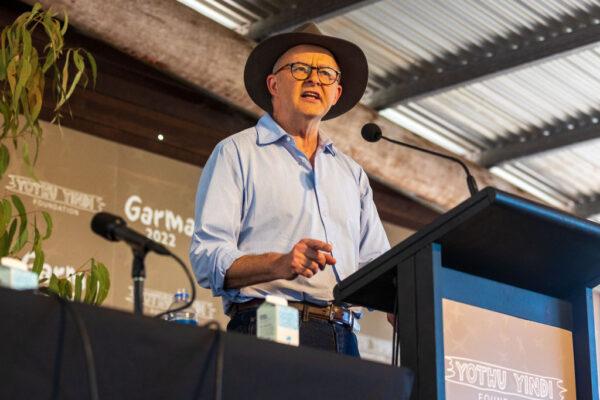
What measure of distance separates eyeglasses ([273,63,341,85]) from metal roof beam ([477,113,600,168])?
14.6 ft

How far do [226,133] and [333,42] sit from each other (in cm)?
336

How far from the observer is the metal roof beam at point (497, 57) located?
6027mm

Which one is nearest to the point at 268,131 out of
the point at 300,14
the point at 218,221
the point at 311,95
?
the point at 311,95

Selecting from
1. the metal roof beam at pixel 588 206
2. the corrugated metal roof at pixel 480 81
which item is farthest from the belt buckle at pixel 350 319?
the metal roof beam at pixel 588 206

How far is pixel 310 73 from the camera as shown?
9.78 ft

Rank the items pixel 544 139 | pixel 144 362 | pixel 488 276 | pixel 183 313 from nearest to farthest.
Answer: pixel 144 362
pixel 488 276
pixel 183 313
pixel 544 139

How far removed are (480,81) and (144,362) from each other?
5.24 meters

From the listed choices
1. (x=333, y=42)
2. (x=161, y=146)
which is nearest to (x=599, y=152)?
(x=161, y=146)

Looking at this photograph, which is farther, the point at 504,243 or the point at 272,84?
the point at 272,84

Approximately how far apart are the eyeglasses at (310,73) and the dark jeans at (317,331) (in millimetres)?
673

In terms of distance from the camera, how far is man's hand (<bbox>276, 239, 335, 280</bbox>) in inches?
86.9

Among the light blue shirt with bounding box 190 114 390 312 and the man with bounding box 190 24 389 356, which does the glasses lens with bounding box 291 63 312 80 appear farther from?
the light blue shirt with bounding box 190 114 390 312

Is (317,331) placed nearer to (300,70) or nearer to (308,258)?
(308,258)

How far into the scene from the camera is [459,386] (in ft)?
6.86
